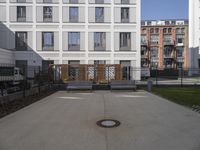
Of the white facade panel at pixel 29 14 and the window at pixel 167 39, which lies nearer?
the white facade panel at pixel 29 14

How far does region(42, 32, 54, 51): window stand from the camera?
43000mm

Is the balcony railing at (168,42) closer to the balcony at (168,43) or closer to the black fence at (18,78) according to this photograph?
the balcony at (168,43)

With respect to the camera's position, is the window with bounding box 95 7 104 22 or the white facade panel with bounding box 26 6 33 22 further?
the window with bounding box 95 7 104 22

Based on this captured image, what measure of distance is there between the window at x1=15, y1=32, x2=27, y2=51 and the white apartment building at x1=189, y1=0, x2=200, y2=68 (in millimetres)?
35272

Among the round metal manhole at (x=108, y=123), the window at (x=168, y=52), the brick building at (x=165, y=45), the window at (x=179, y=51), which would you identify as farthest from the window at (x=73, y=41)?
the window at (x=179, y=51)

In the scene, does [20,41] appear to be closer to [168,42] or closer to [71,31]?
[71,31]

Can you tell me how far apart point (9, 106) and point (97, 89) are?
12.3 meters

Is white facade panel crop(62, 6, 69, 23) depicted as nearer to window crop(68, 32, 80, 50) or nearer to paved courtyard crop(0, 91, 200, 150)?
window crop(68, 32, 80, 50)

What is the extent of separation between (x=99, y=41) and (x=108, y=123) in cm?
3547

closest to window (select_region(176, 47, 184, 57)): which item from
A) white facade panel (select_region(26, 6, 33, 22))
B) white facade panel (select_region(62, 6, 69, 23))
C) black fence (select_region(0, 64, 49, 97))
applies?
white facade panel (select_region(62, 6, 69, 23))

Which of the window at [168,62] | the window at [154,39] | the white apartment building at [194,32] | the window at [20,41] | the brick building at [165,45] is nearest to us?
the window at [20,41]

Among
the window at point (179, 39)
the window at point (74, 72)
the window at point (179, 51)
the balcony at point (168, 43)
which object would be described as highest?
the window at point (179, 39)

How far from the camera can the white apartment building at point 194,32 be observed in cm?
5834

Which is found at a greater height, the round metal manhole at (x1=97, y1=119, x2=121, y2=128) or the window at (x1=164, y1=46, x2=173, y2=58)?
the window at (x1=164, y1=46, x2=173, y2=58)
